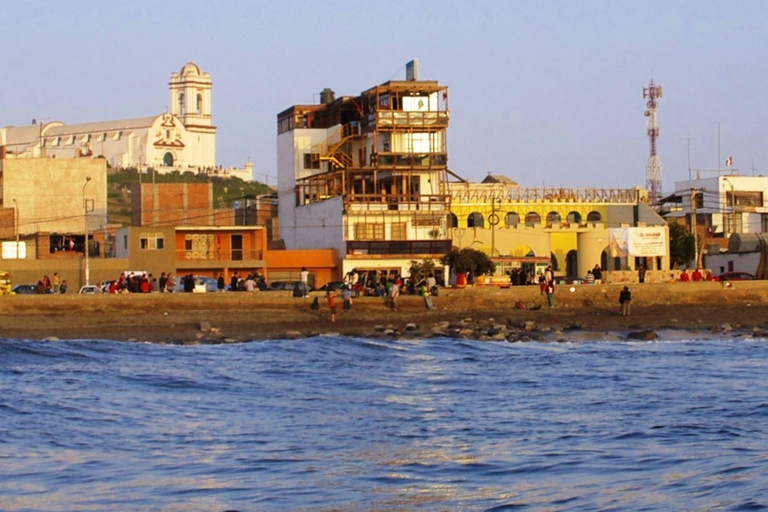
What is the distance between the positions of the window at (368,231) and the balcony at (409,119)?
5172mm

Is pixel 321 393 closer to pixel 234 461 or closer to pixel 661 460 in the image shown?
pixel 234 461

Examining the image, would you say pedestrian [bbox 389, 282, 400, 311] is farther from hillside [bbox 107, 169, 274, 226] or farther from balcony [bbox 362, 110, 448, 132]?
hillside [bbox 107, 169, 274, 226]

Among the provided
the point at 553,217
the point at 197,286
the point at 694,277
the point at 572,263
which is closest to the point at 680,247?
the point at 572,263

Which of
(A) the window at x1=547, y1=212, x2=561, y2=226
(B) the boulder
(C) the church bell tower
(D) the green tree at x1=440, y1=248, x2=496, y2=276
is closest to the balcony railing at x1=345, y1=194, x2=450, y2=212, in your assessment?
(D) the green tree at x1=440, y1=248, x2=496, y2=276

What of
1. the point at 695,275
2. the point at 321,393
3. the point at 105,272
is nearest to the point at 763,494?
the point at 321,393

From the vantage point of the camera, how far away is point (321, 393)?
2241cm

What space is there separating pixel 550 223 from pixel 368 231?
1512cm

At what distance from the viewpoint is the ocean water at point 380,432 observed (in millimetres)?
13219

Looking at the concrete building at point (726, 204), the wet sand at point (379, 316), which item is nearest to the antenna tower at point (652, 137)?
the concrete building at point (726, 204)

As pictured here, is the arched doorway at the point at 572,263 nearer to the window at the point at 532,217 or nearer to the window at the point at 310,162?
the window at the point at 532,217

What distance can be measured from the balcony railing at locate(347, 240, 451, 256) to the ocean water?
93.9 ft

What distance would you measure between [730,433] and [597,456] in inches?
113

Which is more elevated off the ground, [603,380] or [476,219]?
[476,219]

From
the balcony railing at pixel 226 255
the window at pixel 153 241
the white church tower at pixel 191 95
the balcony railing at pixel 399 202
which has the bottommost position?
the balcony railing at pixel 226 255
